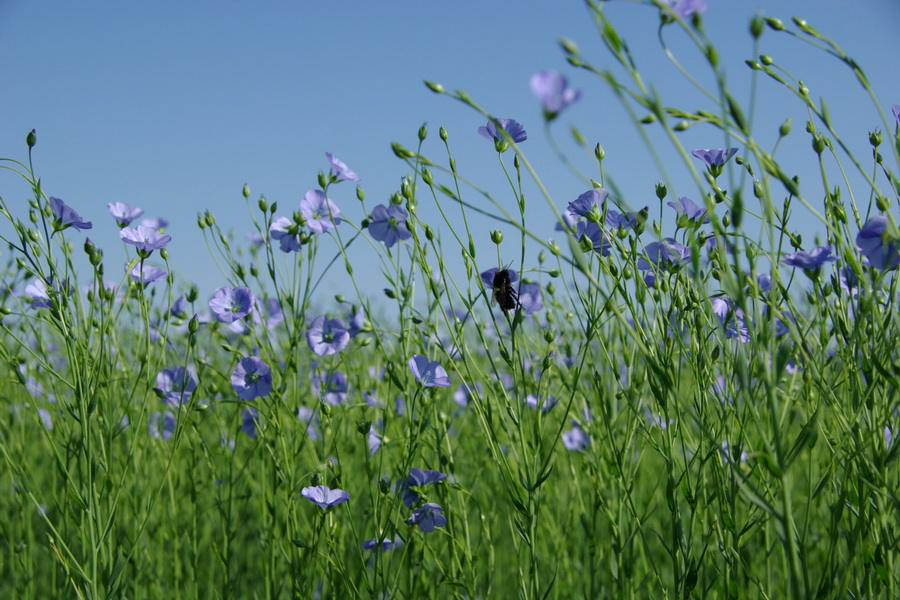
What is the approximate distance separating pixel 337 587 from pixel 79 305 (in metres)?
1.06

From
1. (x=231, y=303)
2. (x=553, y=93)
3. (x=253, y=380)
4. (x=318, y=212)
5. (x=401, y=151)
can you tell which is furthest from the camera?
(x=318, y=212)

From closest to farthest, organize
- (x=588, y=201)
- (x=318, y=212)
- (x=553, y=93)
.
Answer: (x=553, y=93)
(x=588, y=201)
(x=318, y=212)

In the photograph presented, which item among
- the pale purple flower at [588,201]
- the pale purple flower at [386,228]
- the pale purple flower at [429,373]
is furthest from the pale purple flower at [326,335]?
the pale purple flower at [588,201]

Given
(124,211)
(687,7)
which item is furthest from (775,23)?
(124,211)

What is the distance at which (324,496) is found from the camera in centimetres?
177

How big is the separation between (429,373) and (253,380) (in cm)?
57

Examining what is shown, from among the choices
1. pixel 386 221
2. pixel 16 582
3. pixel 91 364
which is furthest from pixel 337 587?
pixel 16 582

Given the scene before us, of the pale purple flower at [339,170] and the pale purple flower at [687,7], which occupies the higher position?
the pale purple flower at [339,170]

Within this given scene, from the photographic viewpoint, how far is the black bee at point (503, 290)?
76.3 inches

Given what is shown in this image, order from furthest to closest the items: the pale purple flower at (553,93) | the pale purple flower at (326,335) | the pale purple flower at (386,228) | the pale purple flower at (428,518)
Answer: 1. the pale purple flower at (326,335)
2. the pale purple flower at (386,228)
3. the pale purple flower at (428,518)
4. the pale purple flower at (553,93)

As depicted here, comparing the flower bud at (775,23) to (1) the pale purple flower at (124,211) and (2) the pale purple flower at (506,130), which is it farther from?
(1) the pale purple flower at (124,211)

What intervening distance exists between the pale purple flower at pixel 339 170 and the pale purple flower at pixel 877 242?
1.52m

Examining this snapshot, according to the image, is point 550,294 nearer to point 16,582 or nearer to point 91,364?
point 91,364

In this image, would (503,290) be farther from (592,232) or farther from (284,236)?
(284,236)
